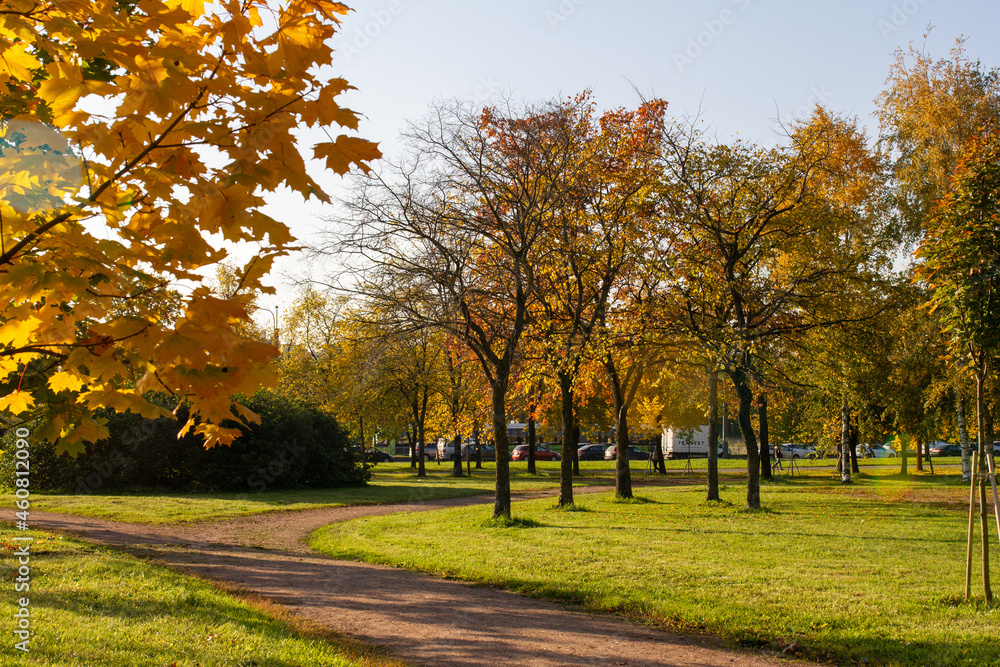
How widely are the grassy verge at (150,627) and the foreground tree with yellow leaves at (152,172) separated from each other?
3351 millimetres

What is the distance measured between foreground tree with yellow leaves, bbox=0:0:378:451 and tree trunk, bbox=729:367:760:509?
1633cm

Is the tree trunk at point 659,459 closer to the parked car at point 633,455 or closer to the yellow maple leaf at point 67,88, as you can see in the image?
the parked car at point 633,455

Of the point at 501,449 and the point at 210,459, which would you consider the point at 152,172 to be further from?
the point at 210,459

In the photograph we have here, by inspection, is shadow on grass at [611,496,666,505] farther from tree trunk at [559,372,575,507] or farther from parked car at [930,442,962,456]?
parked car at [930,442,962,456]

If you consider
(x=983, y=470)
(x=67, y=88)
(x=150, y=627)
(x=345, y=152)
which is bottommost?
(x=150, y=627)

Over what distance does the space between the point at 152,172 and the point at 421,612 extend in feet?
20.1

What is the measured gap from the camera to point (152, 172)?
214 cm

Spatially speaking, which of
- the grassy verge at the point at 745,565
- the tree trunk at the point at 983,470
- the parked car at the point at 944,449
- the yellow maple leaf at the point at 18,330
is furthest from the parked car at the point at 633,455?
the yellow maple leaf at the point at 18,330

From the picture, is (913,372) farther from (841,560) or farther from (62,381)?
(62,381)

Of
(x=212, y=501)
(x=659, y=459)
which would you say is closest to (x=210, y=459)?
(x=212, y=501)

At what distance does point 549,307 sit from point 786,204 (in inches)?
274

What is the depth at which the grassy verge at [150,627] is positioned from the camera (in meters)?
4.84

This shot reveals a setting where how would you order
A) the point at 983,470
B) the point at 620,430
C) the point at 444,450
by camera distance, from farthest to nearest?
the point at 444,450
the point at 620,430
the point at 983,470

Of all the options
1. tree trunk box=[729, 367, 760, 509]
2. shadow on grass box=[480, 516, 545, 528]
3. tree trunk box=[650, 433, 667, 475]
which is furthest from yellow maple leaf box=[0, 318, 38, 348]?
tree trunk box=[650, 433, 667, 475]
